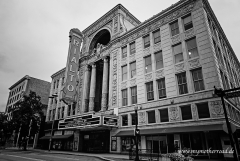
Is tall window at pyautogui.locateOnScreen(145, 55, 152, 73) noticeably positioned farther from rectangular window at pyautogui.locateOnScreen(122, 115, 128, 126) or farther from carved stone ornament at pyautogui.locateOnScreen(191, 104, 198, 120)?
carved stone ornament at pyautogui.locateOnScreen(191, 104, 198, 120)

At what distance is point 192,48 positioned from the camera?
67.1ft

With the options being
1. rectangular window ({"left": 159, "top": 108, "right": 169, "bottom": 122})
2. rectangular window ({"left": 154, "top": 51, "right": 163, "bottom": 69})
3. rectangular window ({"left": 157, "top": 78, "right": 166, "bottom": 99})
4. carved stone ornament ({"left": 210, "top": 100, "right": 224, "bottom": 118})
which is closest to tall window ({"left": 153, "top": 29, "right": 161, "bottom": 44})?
rectangular window ({"left": 154, "top": 51, "right": 163, "bottom": 69})

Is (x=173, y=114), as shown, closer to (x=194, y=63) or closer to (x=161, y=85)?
(x=161, y=85)

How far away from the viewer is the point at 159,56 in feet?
77.7

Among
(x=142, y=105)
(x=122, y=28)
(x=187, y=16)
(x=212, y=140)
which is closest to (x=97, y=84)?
(x=122, y=28)

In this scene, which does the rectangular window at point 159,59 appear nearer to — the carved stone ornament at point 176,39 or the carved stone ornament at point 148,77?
the carved stone ornament at point 148,77

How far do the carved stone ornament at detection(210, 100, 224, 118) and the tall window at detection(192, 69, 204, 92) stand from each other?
2.32 m

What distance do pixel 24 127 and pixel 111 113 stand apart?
22.2 metres

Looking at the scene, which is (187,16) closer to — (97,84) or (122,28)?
(122,28)

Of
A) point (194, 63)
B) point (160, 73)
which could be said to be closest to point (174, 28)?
point (194, 63)

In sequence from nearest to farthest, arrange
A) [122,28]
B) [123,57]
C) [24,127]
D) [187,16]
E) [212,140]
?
[212,140] < [187,16] < [123,57] < [122,28] < [24,127]

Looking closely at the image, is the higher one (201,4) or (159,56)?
(201,4)

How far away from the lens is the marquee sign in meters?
24.0

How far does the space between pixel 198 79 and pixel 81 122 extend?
1845 cm
